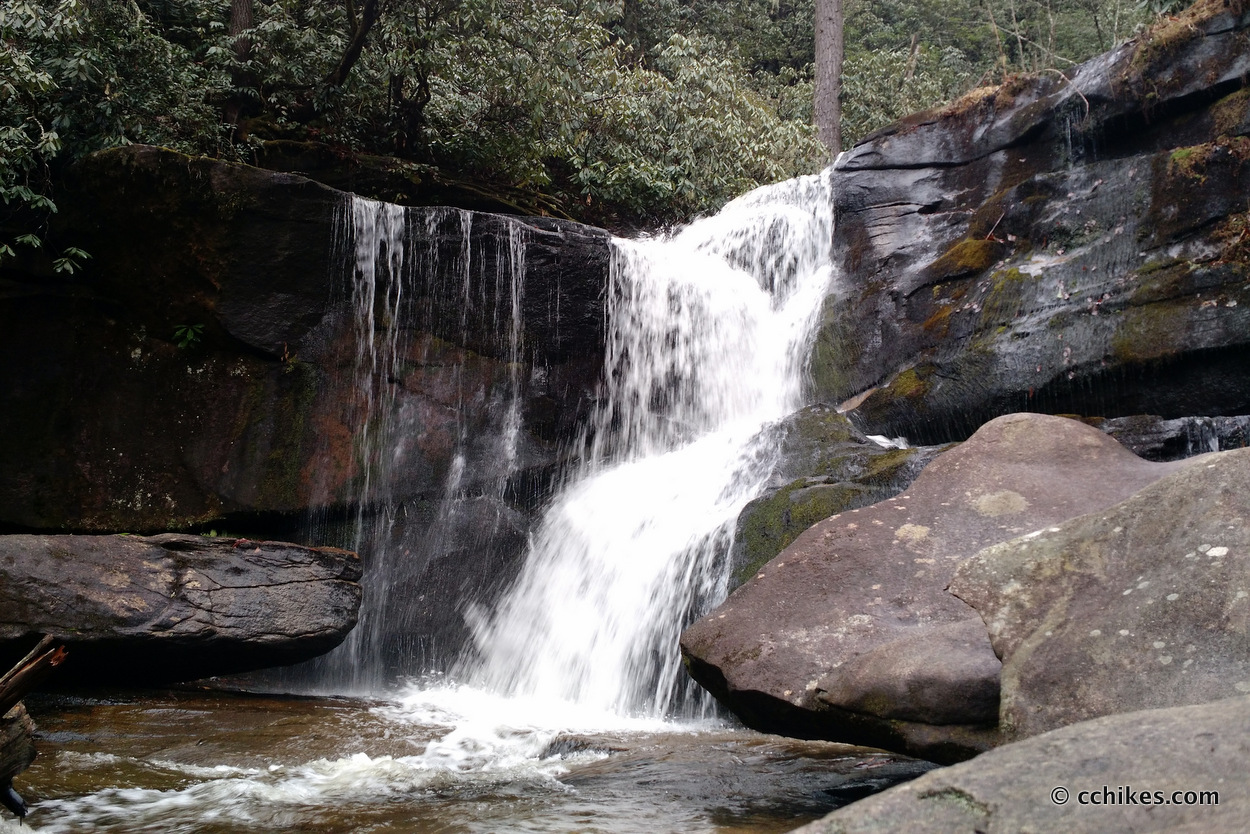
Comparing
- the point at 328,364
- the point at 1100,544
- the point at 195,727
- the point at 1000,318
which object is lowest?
the point at 195,727

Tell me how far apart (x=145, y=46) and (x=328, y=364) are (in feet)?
14.7

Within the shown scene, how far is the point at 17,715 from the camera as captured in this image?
390cm

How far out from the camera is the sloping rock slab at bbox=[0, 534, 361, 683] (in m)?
6.71

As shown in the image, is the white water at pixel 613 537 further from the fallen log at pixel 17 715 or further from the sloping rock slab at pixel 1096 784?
the sloping rock slab at pixel 1096 784

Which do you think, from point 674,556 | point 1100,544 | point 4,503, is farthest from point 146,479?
point 1100,544

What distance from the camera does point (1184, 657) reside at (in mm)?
2957

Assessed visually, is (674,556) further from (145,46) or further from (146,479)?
(145,46)

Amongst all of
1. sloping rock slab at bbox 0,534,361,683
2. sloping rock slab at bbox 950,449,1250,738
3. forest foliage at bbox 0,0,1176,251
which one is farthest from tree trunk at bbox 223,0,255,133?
sloping rock slab at bbox 950,449,1250,738

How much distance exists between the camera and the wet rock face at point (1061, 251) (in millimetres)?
8047

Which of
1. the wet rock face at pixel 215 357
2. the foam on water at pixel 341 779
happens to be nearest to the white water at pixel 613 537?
the foam on water at pixel 341 779

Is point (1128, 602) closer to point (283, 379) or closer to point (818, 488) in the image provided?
point (818, 488)

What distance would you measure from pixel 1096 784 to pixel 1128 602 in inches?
47.0

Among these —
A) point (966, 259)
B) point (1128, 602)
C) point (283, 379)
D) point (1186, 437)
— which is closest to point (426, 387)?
point (283, 379)

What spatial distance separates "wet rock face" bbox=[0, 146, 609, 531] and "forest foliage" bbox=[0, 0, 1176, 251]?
2.44ft
